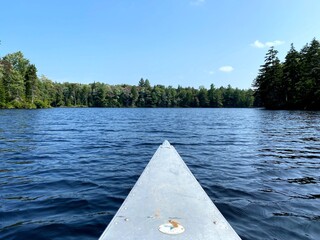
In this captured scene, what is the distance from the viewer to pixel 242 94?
509 ft

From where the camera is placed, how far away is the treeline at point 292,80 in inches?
2350

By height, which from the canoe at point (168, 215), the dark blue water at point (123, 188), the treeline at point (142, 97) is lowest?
the dark blue water at point (123, 188)

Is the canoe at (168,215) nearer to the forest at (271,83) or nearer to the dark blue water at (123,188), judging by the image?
the dark blue water at (123,188)

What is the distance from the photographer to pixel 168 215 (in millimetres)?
2621

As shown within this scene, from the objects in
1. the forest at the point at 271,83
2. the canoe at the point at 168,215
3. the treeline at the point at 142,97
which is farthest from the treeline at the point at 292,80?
the treeline at the point at 142,97

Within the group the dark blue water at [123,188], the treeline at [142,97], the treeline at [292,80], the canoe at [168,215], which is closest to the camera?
the canoe at [168,215]

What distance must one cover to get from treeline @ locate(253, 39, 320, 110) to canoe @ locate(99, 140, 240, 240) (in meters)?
62.0

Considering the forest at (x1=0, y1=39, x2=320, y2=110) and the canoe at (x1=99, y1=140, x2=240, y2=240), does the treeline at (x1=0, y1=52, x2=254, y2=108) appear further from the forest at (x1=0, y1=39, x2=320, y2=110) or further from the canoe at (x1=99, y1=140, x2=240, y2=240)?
the canoe at (x1=99, y1=140, x2=240, y2=240)

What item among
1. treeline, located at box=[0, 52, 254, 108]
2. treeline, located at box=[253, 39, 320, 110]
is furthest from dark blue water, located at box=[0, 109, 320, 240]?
treeline, located at box=[0, 52, 254, 108]

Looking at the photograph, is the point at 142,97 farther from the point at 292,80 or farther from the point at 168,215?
the point at 168,215

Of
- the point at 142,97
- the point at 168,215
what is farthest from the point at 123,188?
the point at 142,97

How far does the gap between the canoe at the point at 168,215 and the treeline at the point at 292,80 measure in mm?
62046

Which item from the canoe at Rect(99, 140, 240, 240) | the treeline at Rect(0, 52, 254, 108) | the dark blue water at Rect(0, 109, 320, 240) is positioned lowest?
the dark blue water at Rect(0, 109, 320, 240)

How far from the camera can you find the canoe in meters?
2.23
